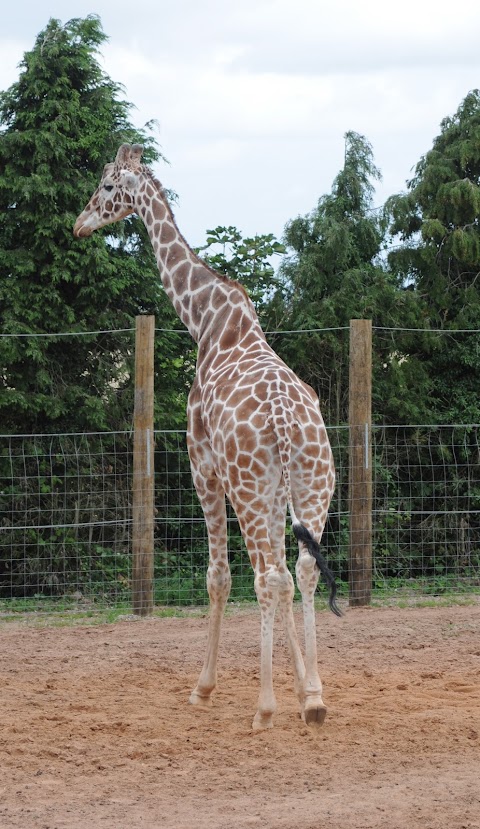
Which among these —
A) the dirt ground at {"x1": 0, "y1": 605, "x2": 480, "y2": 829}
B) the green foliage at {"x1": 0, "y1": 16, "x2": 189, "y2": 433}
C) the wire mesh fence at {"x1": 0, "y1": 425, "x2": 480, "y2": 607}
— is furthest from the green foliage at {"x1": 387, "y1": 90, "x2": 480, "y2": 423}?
the dirt ground at {"x1": 0, "y1": 605, "x2": 480, "y2": 829}

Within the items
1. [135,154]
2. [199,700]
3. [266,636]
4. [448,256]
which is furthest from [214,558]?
[448,256]

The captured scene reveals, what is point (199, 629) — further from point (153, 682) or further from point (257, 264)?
point (257, 264)

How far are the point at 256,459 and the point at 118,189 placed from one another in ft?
7.88

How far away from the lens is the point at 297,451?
5.28 m

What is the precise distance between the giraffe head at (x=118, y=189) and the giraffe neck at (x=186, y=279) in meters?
0.08

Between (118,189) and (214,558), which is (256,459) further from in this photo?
(118,189)

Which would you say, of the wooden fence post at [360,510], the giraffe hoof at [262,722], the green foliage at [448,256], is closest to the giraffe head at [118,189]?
the wooden fence post at [360,510]

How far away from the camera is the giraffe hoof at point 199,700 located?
5.71 metres

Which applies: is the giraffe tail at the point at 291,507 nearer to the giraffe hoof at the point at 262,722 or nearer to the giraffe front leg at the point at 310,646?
the giraffe front leg at the point at 310,646

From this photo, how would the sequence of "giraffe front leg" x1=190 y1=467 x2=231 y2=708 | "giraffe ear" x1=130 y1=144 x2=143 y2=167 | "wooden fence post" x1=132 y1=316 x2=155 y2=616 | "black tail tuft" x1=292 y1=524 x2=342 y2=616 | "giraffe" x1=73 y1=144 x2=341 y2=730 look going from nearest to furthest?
"black tail tuft" x1=292 y1=524 x2=342 y2=616, "giraffe" x1=73 y1=144 x2=341 y2=730, "giraffe front leg" x1=190 y1=467 x2=231 y2=708, "giraffe ear" x1=130 y1=144 x2=143 y2=167, "wooden fence post" x1=132 y1=316 x2=155 y2=616

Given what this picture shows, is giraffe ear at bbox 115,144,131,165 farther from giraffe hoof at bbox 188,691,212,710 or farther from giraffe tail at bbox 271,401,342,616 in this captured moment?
giraffe hoof at bbox 188,691,212,710

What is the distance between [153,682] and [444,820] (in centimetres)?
276

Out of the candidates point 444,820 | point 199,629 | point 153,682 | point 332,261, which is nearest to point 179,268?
point 153,682

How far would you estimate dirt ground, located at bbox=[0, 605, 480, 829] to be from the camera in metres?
4.02
